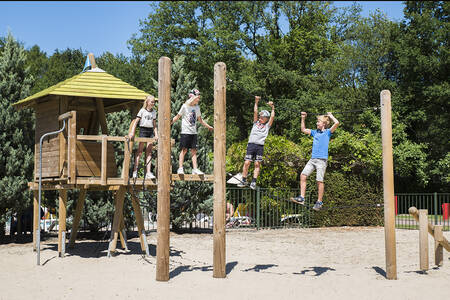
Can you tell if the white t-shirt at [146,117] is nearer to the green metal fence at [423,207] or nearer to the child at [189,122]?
the child at [189,122]

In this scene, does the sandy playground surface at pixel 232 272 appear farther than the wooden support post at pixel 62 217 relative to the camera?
No

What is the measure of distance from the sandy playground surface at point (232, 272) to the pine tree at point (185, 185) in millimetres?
1284

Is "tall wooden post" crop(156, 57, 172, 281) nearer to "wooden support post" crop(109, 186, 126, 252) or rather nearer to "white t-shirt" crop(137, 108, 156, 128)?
"white t-shirt" crop(137, 108, 156, 128)

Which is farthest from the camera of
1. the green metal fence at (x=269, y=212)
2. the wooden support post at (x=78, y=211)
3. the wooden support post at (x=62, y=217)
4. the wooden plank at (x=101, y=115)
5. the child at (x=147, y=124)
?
the green metal fence at (x=269, y=212)

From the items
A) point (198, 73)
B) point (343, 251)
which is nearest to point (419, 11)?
point (198, 73)

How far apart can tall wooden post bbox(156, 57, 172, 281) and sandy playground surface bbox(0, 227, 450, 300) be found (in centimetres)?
45

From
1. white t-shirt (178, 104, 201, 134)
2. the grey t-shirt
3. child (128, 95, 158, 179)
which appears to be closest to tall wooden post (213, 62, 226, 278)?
white t-shirt (178, 104, 201, 134)

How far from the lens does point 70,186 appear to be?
12.1 m

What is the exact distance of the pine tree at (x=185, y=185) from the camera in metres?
17.9

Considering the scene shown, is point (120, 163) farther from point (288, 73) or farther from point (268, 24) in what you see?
point (268, 24)

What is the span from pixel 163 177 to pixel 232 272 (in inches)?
113

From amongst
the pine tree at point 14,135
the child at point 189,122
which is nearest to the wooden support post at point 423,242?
the child at point 189,122

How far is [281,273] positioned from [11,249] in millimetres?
7994

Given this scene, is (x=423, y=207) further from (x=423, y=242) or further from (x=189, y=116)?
(x=189, y=116)
